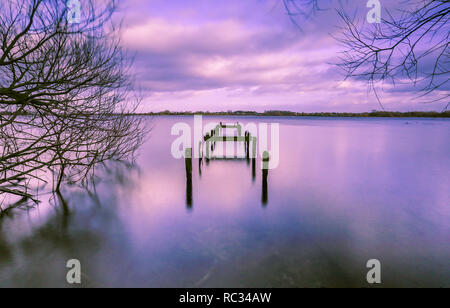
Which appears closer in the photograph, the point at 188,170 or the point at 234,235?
the point at 234,235

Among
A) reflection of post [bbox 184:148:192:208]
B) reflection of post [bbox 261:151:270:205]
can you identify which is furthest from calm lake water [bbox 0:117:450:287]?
reflection of post [bbox 261:151:270:205]

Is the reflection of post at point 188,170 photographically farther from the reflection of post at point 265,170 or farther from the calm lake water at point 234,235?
the reflection of post at point 265,170

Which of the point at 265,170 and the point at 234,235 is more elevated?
the point at 265,170

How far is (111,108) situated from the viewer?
9.90 meters

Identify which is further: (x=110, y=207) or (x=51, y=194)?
(x=51, y=194)

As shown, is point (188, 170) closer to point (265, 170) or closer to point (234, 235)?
point (265, 170)

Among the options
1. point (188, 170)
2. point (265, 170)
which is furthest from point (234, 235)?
point (188, 170)

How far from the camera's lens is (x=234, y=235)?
629 cm

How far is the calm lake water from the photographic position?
466cm

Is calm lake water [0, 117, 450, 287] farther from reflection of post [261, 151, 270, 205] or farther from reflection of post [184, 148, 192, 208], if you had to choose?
reflection of post [261, 151, 270, 205]

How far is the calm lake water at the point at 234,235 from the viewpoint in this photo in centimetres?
466

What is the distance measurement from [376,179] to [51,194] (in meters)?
15.0
